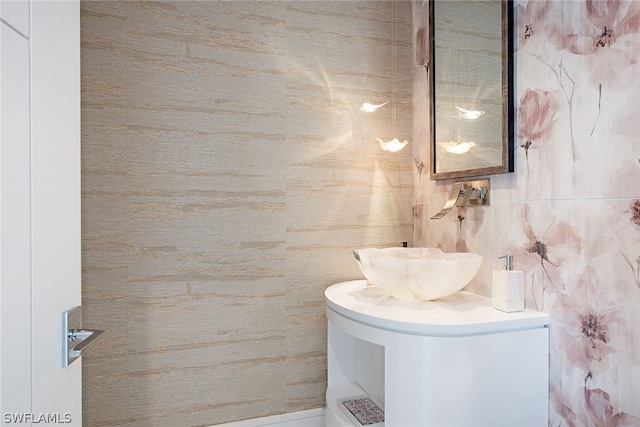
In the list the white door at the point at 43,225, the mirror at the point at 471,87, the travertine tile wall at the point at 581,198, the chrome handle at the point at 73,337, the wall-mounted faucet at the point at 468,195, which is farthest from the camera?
the wall-mounted faucet at the point at 468,195

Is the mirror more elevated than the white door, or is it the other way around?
the mirror

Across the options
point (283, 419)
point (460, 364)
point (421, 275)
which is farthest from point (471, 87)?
point (283, 419)

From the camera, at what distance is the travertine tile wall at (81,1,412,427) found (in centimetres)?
146

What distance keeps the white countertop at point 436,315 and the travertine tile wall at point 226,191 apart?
38 centimetres

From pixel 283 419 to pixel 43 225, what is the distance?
4.31ft

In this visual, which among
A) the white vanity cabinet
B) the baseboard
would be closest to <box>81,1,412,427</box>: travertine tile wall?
the baseboard

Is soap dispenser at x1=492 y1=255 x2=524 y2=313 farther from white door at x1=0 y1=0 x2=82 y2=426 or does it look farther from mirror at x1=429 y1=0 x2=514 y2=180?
white door at x1=0 y1=0 x2=82 y2=426

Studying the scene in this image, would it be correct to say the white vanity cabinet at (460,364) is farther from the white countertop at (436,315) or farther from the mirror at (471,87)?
the mirror at (471,87)

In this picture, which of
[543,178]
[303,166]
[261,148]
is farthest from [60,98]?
[543,178]

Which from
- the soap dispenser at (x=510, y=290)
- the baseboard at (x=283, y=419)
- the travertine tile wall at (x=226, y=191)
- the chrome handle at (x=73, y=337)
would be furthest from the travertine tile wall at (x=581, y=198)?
the chrome handle at (x=73, y=337)

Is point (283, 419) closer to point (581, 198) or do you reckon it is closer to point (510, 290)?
point (510, 290)

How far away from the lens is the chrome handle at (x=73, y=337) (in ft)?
2.34

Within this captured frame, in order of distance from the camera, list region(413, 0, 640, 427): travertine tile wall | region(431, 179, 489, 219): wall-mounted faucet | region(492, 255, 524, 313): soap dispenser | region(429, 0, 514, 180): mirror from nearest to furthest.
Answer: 1. region(413, 0, 640, 427): travertine tile wall
2. region(492, 255, 524, 313): soap dispenser
3. region(429, 0, 514, 180): mirror
4. region(431, 179, 489, 219): wall-mounted faucet

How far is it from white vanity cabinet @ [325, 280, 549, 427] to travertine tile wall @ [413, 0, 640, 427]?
0.23 ft
